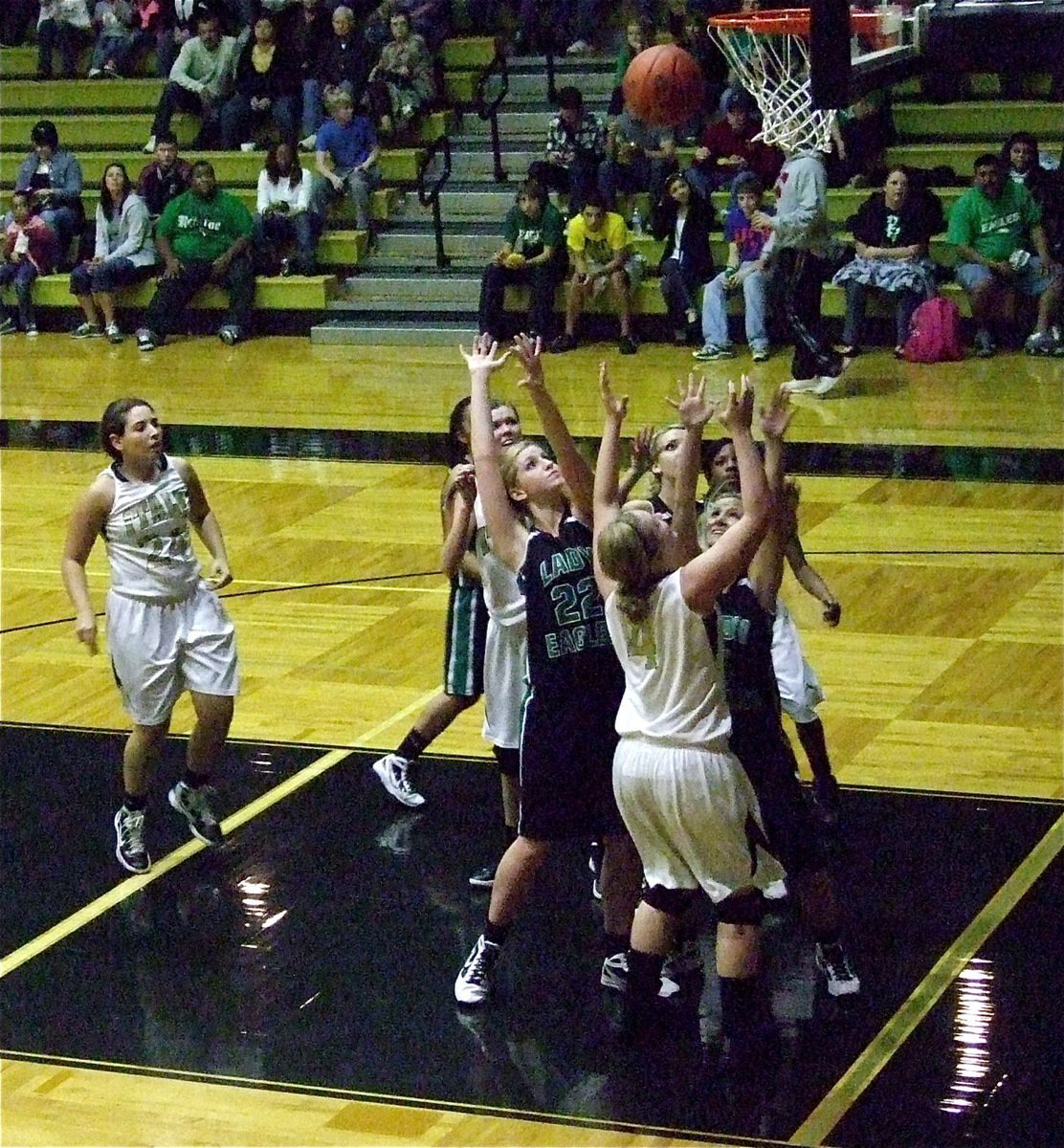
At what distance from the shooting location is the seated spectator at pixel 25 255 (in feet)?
58.5

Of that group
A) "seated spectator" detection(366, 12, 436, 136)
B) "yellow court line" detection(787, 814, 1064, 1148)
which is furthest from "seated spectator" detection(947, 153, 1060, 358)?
"yellow court line" detection(787, 814, 1064, 1148)

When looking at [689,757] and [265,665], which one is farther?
[265,665]

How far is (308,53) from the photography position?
18719mm

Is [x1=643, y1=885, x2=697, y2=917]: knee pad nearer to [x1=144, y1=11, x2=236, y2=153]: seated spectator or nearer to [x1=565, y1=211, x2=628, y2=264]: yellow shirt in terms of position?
[x1=565, y1=211, x2=628, y2=264]: yellow shirt

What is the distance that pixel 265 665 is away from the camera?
28.2ft

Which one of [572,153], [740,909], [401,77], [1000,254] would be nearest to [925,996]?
[740,909]

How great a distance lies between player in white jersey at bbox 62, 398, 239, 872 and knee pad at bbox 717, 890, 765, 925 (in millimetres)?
2180

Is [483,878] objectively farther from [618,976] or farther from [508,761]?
[618,976]

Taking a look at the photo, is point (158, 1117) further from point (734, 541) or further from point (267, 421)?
point (267, 421)

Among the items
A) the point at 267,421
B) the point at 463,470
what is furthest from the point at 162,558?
the point at 267,421

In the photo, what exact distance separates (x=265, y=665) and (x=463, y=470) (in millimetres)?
2821

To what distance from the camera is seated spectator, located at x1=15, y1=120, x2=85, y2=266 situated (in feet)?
59.3

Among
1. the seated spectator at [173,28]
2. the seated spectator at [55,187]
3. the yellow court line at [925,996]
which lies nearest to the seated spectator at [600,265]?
the seated spectator at [55,187]

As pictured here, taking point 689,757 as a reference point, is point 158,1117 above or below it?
below
